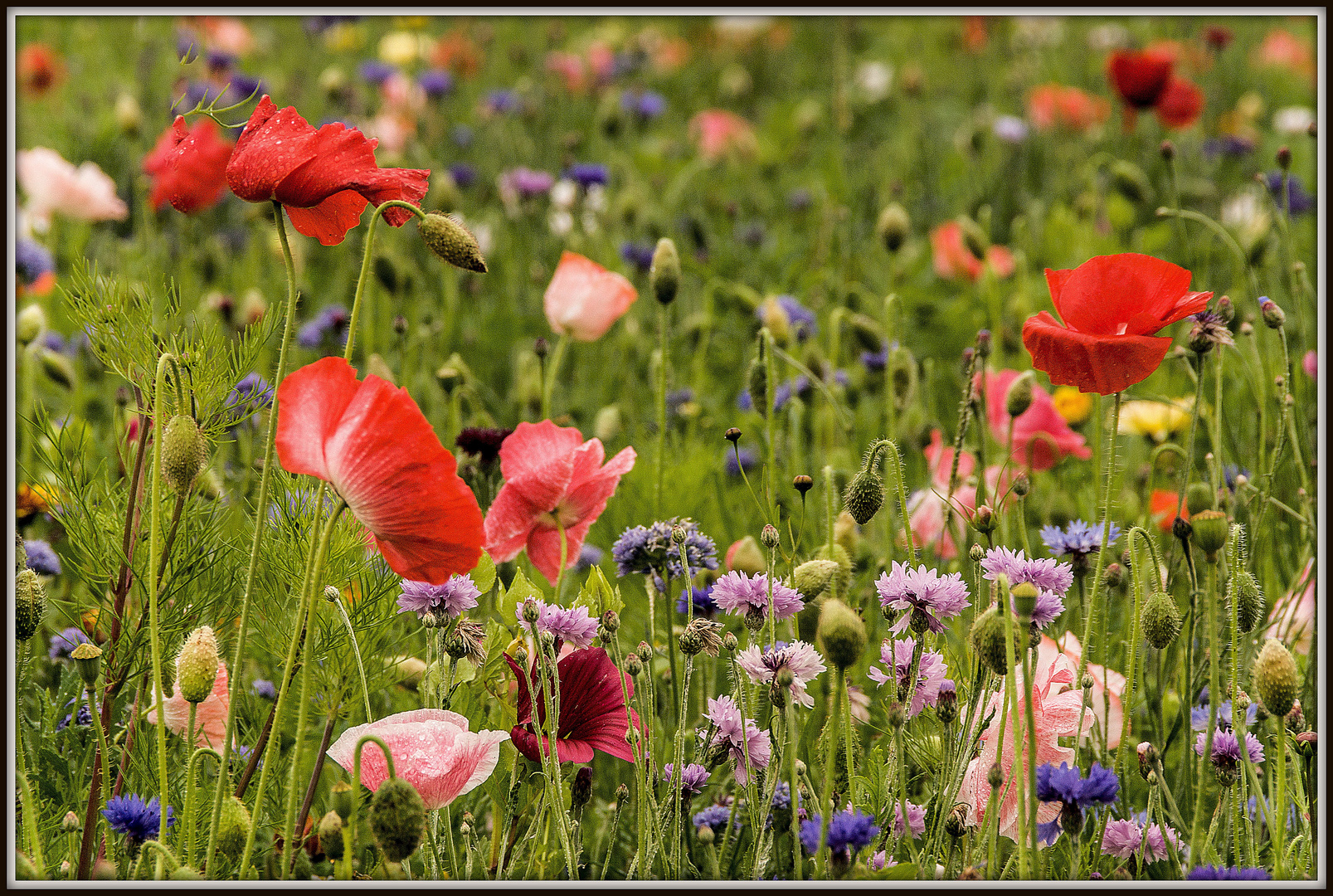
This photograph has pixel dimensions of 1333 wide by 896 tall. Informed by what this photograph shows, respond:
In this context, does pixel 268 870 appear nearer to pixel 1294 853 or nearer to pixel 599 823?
pixel 599 823

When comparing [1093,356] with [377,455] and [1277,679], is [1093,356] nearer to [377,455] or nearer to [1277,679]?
[1277,679]

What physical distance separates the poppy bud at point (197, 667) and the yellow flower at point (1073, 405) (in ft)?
4.42

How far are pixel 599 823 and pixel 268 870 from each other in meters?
0.41

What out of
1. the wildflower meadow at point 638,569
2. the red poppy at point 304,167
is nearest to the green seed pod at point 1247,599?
the wildflower meadow at point 638,569

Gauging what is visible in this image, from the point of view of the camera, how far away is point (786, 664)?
0.85 m

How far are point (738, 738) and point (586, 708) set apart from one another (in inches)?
5.0

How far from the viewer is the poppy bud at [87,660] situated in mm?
857

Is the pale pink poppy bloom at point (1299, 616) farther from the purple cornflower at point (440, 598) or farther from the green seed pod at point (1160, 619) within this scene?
the purple cornflower at point (440, 598)

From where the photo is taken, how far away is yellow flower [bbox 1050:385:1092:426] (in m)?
1.77

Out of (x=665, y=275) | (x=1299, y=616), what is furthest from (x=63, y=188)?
(x=1299, y=616)

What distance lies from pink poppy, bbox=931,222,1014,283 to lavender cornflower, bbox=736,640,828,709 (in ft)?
4.88

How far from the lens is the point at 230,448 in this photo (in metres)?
1.66

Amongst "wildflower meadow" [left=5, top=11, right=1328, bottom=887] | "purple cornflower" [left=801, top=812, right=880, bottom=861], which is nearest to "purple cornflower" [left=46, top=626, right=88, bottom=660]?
"wildflower meadow" [left=5, top=11, right=1328, bottom=887]

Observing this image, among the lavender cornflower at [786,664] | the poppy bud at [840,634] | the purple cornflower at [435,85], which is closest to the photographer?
the poppy bud at [840,634]
